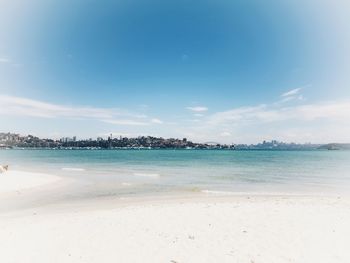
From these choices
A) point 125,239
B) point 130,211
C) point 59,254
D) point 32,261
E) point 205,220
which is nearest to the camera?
point 32,261

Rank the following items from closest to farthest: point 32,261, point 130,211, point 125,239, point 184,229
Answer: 1. point 32,261
2. point 125,239
3. point 184,229
4. point 130,211

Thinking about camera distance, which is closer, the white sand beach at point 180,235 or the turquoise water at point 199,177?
the white sand beach at point 180,235

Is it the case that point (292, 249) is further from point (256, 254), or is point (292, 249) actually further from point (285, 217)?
point (285, 217)

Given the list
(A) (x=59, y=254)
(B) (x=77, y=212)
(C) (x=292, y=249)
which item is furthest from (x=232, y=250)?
(B) (x=77, y=212)

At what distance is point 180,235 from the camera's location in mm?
12039

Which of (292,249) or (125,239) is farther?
(125,239)

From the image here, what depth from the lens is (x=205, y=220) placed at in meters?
14.5

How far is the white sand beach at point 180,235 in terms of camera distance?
32.0 ft

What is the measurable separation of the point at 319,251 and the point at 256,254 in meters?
2.17

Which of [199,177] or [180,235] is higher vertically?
[180,235]

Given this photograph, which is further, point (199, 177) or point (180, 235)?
point (199, 177)

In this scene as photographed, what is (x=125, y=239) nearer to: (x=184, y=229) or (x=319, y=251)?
(x=184, y=229)

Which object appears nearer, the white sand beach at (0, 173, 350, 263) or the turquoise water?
the white sand beach at (0, 173, 350, 263)

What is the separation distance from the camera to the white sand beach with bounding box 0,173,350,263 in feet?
32.0
